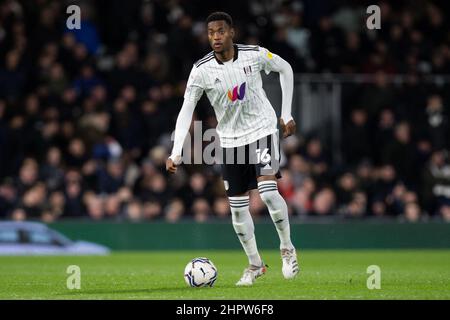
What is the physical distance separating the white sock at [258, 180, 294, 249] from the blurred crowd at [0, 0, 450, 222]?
8918mm

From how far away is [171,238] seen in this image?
70.3 ft

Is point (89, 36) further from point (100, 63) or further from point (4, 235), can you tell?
point (4, 235)

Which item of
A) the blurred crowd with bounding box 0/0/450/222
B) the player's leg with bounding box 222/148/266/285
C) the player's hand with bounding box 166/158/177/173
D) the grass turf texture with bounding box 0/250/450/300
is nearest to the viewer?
the grass turf texture with bounding box 0/250/450/300

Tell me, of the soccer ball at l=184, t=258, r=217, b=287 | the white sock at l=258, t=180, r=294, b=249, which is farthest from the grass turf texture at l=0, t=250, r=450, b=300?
the white sock at l=258, t=180, r=294, b=249

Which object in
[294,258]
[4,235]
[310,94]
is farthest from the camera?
[310,94]

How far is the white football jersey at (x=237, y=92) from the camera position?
481 inches

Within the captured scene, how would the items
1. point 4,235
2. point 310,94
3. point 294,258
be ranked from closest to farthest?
point 294,258 < point 4,235 < point 310,94

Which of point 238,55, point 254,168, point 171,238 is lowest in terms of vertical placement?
point 171,238

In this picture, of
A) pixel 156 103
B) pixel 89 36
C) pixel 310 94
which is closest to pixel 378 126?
pixel 310 94

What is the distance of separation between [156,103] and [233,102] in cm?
997

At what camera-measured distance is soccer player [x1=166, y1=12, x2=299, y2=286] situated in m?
12.2

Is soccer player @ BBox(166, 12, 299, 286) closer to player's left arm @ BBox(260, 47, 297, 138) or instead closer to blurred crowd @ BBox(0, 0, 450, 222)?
player's left arm @ BBox(260, 47, 297, 138)

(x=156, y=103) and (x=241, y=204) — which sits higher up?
(x=156, y=103)

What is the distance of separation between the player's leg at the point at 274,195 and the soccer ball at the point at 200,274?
79 centimetres
